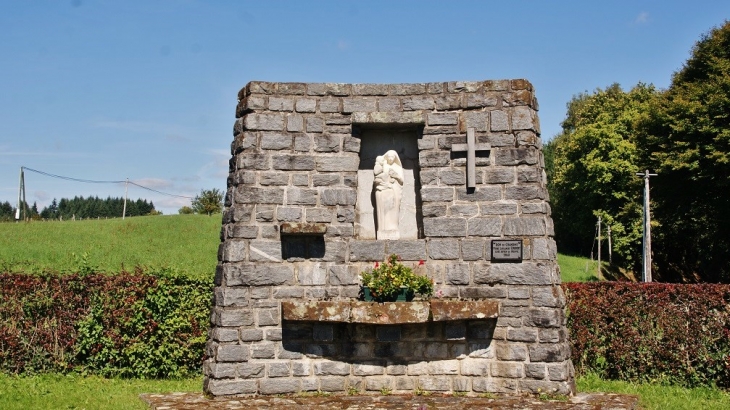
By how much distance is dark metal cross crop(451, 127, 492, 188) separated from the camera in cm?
814

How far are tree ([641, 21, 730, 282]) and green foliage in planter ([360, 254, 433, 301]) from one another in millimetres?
15776

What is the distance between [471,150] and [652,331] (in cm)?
380

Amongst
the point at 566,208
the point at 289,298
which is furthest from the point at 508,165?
the point at 566,208

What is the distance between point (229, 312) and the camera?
7965mm

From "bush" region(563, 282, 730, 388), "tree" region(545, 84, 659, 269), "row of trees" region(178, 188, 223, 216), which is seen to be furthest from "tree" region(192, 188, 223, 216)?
"bush" region(563, 282, 730, 388)

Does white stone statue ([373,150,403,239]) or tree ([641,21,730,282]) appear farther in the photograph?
tree ([641,21,730,282])

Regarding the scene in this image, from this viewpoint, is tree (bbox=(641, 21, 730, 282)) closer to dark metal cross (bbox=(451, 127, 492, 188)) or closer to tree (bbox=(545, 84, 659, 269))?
tree (bbox=(545, 84, 659, 269))

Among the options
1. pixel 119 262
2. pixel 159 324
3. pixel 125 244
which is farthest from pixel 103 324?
pixel 125 244

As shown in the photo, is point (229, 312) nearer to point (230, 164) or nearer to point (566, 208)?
point (230, 164)

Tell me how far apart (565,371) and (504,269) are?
1368mm

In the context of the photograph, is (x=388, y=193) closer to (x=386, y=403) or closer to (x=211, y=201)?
(x=386, y=403)

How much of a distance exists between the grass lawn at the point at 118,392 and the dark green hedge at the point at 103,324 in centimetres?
28

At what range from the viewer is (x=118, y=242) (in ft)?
89.4

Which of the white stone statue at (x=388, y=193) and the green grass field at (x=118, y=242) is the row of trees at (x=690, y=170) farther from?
the green grass field at (x=118, y=242)
